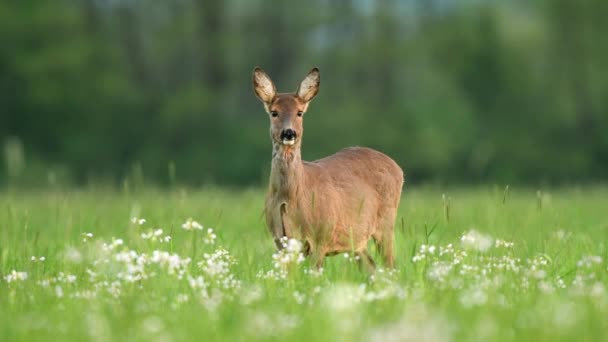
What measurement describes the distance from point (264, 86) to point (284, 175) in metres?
0.69

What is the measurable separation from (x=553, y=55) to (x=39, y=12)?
16.2 meters

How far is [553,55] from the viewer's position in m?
36.2

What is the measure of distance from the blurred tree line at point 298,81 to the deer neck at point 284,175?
22211 mm

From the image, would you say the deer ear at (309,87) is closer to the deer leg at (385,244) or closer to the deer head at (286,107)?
the deer head at (286,107)

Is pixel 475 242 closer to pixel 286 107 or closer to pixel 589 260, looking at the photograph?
pixel 589 260

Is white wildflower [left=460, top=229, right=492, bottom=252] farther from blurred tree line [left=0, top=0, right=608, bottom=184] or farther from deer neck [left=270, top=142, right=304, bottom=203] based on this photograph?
blurred tree line [left=0, top=0, right=608, bottom=184]

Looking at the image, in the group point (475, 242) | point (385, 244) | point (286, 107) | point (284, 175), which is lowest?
point (385, 244)

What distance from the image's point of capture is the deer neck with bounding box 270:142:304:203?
7.08m

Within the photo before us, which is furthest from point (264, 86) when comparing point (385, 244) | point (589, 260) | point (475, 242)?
point (589, 260)

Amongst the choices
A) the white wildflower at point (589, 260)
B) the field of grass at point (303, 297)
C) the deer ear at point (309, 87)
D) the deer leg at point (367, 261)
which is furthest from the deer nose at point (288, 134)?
the white wildflower at point (589, 260)

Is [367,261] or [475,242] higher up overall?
[475,242]

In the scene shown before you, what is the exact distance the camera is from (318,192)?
7371mm

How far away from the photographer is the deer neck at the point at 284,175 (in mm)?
7082

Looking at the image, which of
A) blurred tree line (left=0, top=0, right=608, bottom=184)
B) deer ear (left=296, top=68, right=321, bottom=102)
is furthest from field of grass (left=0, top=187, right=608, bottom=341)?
blurred tree line (left=0, top=0, right=608, bottom=184)
